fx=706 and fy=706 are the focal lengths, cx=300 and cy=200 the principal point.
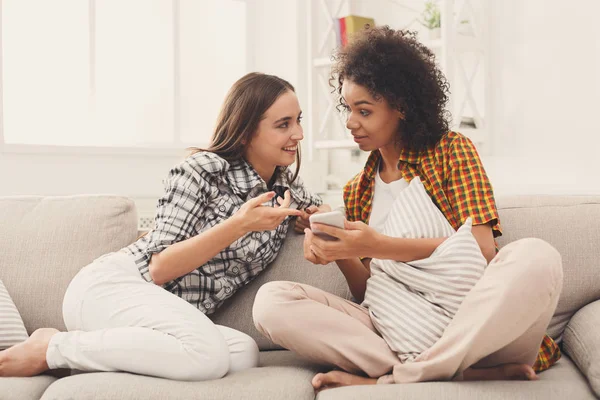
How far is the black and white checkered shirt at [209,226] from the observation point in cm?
188

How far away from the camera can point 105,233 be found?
6.89 ft

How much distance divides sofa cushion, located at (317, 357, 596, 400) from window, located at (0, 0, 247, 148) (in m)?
2.25

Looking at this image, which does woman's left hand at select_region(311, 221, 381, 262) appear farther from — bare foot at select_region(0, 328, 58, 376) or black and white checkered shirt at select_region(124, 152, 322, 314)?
bare foot at select_region(0, 328, 58, 376)

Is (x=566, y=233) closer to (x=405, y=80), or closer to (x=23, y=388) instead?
(x=405, y=80)

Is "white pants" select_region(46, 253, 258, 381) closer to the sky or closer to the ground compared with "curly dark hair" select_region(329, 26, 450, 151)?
closer to the ground

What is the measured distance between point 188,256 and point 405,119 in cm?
70

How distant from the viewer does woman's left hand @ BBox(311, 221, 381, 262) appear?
5.43 feet

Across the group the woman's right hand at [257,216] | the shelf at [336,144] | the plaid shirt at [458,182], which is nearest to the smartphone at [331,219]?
the woman's right hand at [257,216]

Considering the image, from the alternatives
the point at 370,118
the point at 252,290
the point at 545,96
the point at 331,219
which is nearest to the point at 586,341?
the point at 331,219

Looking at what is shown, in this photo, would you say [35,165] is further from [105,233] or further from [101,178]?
[105,233]

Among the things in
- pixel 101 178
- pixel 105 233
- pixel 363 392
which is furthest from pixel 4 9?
pixel 363 392

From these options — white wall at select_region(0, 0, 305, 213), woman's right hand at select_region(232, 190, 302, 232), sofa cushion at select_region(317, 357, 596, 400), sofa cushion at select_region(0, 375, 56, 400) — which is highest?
white wall at select_region(0, 0, 305, 213)

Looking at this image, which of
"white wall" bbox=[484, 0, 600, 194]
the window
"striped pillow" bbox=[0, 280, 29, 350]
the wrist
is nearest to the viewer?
the wrist

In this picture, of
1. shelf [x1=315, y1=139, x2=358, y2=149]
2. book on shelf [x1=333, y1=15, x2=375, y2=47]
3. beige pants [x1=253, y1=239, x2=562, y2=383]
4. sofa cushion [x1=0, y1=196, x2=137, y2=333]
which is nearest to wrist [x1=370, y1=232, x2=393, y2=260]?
beige pants [x1=253, y1=239, x2=562, y2=383]
